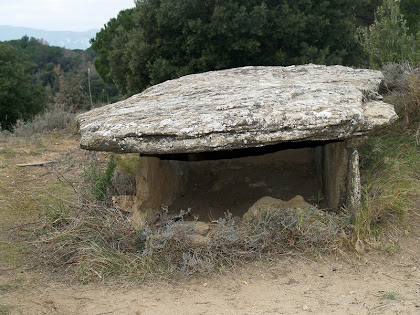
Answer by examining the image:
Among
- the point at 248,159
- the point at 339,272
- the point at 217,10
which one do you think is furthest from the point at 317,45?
the point at 339,272

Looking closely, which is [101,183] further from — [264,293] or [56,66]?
[56,66]

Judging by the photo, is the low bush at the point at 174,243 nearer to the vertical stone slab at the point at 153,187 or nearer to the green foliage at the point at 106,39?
the vertical stone slab at the point at 153,187

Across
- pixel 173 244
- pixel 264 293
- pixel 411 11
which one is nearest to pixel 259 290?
pixel 264 293

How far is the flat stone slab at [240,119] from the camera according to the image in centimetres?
370

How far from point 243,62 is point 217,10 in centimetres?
112

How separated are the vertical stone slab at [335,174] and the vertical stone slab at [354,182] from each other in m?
0.09

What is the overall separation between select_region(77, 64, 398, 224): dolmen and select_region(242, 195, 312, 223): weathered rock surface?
323 millimetres

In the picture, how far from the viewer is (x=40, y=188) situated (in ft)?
18.6

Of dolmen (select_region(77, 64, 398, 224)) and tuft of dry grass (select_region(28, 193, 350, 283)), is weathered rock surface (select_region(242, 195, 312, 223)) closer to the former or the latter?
tuft of dry grass (select_region(28, 193, 350, 283))

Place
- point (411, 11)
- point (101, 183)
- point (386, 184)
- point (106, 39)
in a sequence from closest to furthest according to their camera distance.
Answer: point (386, 184), point (101, 183), point (411, 11), point (106, 39)

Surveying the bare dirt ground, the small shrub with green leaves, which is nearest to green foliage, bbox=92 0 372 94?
the small shrub with green leaves

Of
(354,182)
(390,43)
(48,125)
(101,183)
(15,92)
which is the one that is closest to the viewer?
(354,182)

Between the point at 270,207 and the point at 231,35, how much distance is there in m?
5.24

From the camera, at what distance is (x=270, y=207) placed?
4.22 m
